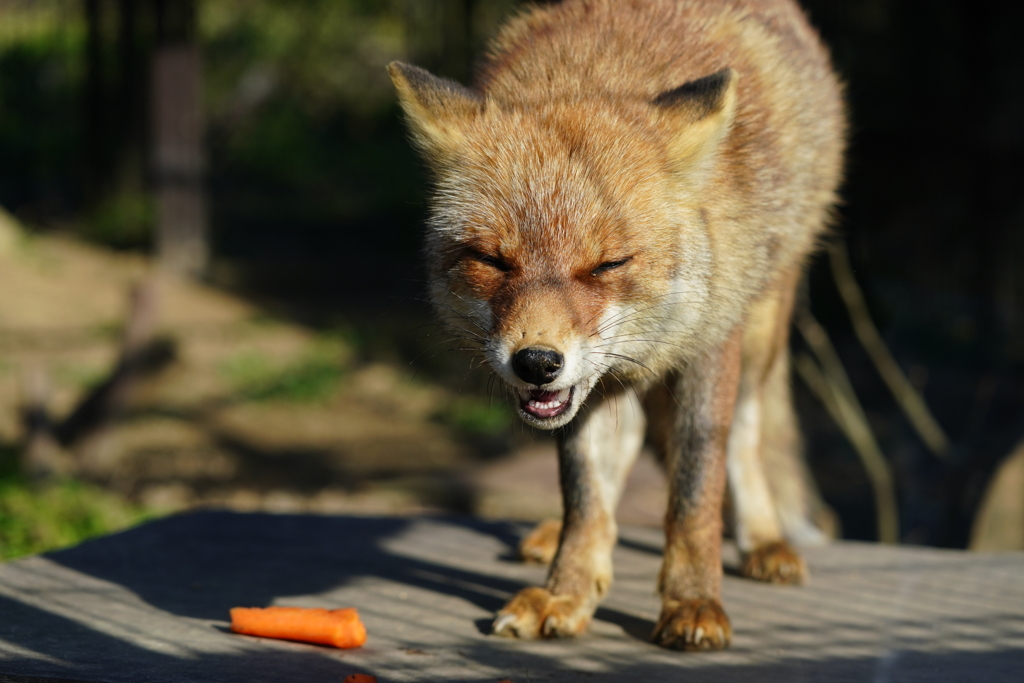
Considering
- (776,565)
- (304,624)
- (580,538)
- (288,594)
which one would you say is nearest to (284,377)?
(288,594)

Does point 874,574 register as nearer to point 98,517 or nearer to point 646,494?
point 646,494

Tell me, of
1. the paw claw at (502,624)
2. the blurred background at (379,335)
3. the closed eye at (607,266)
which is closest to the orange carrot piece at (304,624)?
the paw claw at (502,624)

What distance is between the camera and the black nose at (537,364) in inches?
92.3

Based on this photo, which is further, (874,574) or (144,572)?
(874,574)

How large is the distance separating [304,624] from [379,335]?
26.9ft

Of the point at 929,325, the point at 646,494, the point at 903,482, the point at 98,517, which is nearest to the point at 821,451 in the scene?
the point at 929,325

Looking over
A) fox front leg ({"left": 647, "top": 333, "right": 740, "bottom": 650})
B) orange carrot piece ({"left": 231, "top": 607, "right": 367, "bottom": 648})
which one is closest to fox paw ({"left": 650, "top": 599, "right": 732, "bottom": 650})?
fox front leg ({"left": 647, "top": 333, "right": 740, "bottom": 650})

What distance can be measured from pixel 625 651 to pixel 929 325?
21.4 feet

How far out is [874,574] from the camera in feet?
11.5

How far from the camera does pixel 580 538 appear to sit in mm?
2938

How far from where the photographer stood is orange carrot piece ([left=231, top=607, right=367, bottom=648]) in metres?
2.60

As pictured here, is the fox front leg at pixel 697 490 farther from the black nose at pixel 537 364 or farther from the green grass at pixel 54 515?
the green grass at pixel 54 515

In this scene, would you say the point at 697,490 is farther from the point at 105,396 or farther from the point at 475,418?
the point at 475,418

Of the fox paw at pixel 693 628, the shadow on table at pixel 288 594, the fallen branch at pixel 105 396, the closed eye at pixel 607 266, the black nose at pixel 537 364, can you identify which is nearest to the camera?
the black nose at pixel 537 364
